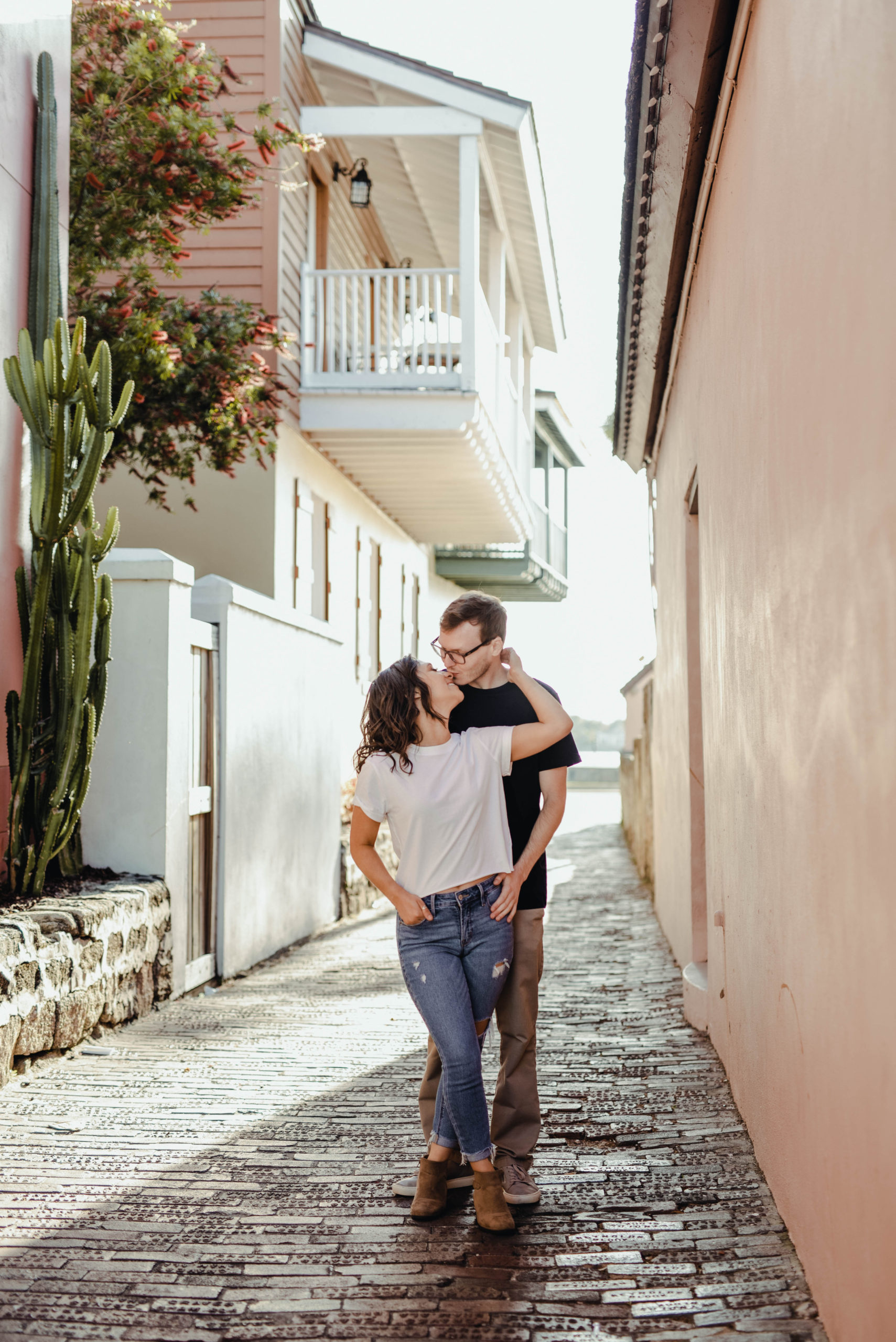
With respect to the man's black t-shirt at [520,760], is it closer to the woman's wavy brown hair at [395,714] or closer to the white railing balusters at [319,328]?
the woman's wavy brown hair at [395,714]

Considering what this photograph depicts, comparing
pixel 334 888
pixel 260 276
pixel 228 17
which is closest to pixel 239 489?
pixel 260 276

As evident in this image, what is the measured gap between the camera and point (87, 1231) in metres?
3.70

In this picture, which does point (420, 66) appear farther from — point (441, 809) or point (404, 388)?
point (441, 809)

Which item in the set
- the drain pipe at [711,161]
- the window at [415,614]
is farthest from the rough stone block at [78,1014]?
the window at [415,614]

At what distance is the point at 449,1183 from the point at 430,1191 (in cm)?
18

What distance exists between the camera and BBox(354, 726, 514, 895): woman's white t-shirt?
146 inches

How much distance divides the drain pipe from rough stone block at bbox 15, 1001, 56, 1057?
174 inches

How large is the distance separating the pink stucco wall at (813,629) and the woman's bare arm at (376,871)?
1.01m

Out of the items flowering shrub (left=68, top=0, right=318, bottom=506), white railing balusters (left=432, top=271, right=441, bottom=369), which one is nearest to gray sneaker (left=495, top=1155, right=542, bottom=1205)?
flowering shrub (left=68, top=0, right=318, bottom=506)

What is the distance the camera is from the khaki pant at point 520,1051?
400 centimetres

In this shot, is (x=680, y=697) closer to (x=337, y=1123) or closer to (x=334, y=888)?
(x=337, y=1123)

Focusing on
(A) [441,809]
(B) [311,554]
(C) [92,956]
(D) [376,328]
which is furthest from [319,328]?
(A) [441,809]

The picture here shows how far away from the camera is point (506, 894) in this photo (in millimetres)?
3758

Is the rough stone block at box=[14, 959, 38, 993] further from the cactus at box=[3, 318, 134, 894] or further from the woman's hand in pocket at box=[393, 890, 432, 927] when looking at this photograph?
the woman's hand in pocket at box=[393, 890, 432, 927]
